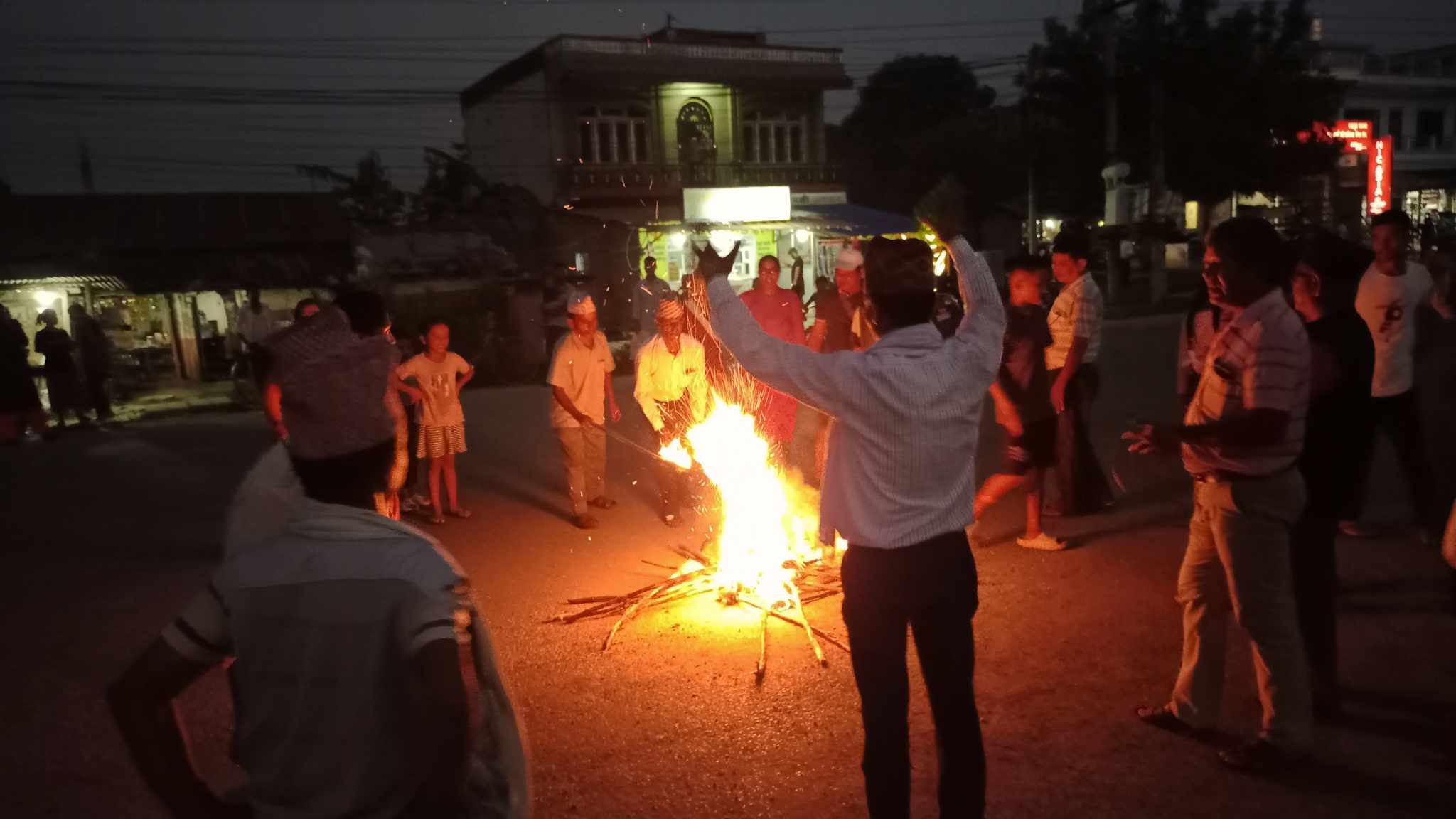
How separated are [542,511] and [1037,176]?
3339 centimetres

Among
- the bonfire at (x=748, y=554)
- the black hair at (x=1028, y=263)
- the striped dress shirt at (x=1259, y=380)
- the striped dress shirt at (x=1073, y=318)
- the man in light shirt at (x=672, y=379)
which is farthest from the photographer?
the man in light shirt at (x=672, y=379)

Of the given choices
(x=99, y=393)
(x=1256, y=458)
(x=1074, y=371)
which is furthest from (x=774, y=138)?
(x=1256, y=458)

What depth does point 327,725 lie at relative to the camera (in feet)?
5.44

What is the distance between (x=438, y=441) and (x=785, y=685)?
4269 mm

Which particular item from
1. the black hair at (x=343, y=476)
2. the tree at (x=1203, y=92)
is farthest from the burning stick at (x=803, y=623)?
the tree at (x=1203, y=92)

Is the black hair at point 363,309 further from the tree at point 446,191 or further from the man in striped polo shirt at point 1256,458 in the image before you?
the tree at point 446,191

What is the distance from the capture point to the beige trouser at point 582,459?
7.64m

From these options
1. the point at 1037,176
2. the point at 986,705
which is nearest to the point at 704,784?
the point at 986,705

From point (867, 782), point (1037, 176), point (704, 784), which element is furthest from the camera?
point (1037, 176)

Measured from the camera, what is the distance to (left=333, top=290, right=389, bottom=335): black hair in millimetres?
5551

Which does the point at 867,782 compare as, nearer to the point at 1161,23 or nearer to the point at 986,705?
the point at 986,705

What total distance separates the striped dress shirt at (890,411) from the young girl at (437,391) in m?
5.39

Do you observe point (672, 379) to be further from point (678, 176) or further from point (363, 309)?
point (678, 176)

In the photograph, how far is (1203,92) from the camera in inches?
1166
